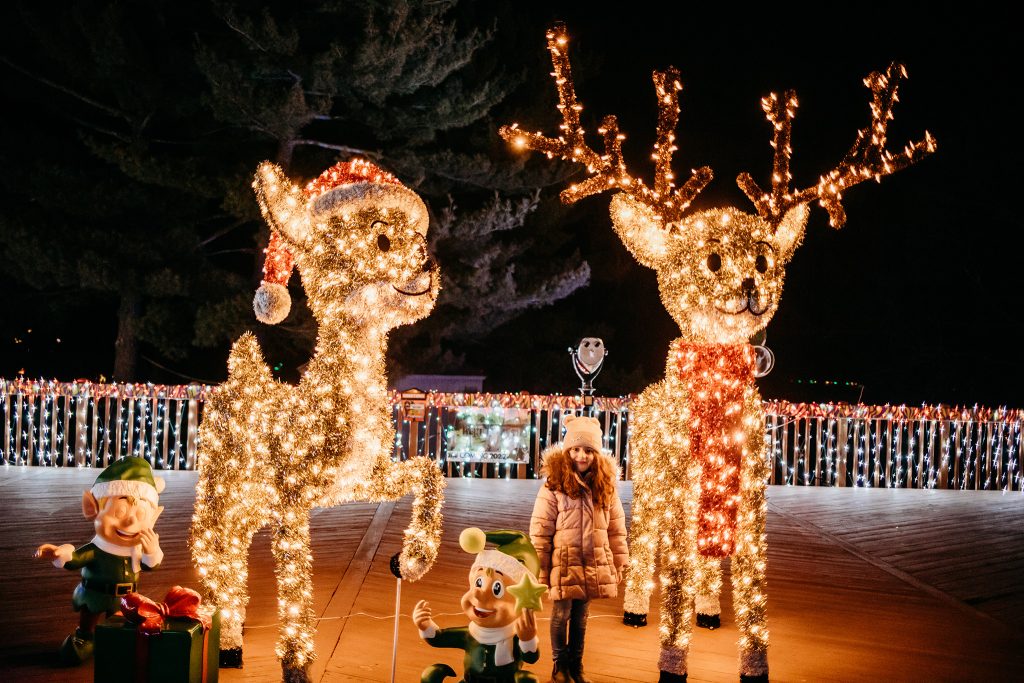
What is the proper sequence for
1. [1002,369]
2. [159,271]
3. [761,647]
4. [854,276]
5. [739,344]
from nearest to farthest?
[761,647], [739,344], [159,271], [1002,369], [854,276]

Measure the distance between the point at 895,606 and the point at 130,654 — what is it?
16.0 ft

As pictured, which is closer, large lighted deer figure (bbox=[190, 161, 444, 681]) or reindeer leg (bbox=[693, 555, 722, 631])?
large lighted deer figure (bbox=[190, 161, 444, 681])

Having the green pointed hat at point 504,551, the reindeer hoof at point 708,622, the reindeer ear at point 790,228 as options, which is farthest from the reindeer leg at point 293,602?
the reindeer ear at point 790,228

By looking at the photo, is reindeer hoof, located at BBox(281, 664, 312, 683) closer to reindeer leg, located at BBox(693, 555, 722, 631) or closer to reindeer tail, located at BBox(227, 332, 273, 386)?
reindeer tail, located at BBox(227, 332, 273, 386)

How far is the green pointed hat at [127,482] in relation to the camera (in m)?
4.70

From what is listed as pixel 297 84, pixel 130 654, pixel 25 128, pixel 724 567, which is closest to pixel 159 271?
pixel 297 84

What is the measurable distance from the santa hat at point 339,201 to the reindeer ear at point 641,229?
1.15 m

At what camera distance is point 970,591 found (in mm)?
6859

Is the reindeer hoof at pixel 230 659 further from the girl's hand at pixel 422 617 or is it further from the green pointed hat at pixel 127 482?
the girl's hand at pixel 422 617

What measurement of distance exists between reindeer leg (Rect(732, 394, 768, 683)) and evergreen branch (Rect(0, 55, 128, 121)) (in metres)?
14.4

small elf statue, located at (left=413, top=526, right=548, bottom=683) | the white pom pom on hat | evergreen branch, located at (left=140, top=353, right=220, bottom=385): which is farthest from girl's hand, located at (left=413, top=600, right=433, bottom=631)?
evergreen branch, located at (left=140, top=353, right=220, bottom=385)

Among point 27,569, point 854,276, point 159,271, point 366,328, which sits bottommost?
point 27,569

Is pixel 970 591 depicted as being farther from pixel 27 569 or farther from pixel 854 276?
pixel 854 276

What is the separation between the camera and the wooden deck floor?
4961mm
